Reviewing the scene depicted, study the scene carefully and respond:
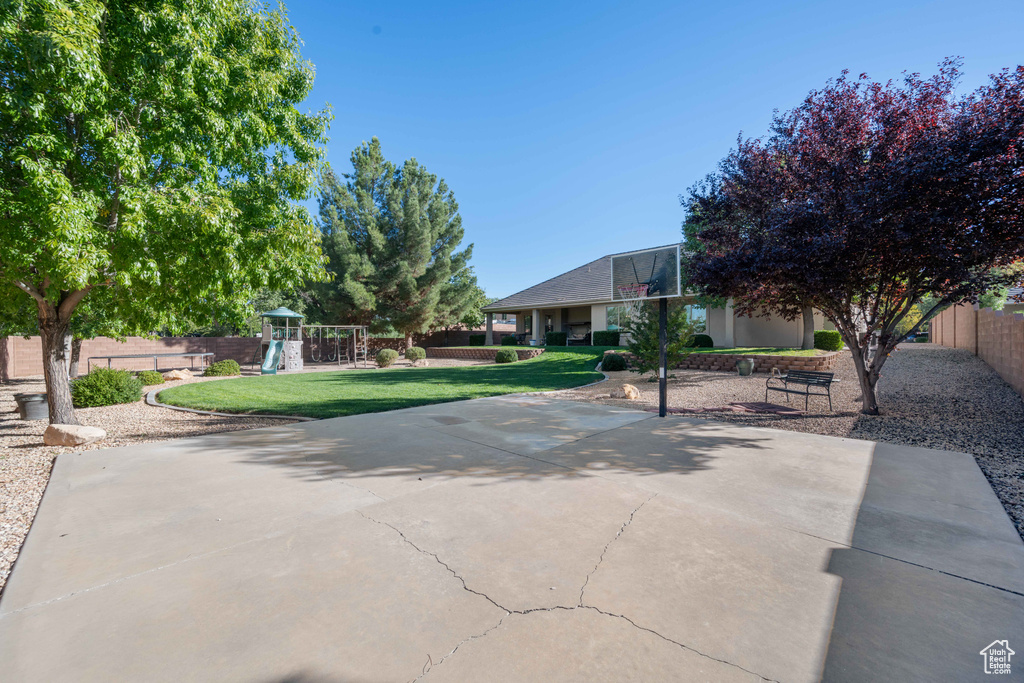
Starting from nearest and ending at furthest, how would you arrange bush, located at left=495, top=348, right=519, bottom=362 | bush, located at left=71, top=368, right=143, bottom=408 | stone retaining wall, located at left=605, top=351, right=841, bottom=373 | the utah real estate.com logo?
the utah real estate.com logo → bush, located at left=71, top=368, right=143, bottom=408 → stone retaining wall, located at left=605, top=351, right=841, bottom=373 → bush, located at left=495, top=348, right=519, bottom=362

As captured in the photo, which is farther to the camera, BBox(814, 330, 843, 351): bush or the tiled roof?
the tiled roof

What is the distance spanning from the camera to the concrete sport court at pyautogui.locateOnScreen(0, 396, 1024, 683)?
2105 mm

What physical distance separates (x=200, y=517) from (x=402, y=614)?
237cm

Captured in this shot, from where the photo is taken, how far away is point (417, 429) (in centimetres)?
714

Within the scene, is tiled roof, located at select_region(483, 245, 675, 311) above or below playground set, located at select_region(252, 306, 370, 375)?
above

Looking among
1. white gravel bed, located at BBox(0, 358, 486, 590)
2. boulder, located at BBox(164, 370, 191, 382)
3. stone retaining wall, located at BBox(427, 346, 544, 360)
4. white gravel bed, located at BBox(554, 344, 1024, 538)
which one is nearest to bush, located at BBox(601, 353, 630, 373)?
white gravel bed, located at BBox(554, 344, 1024, 538)

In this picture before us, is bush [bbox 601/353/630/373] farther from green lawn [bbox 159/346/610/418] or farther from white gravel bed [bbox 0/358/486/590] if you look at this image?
white gravel bed [bbox 0/358/486/590]

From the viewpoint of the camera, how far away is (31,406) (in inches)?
344

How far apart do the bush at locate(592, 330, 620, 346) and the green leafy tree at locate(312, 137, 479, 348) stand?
394 inches

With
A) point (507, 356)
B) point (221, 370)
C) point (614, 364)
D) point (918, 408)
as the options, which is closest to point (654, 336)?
point (614, 364)

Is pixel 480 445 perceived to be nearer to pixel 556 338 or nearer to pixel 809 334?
pixel 809 334

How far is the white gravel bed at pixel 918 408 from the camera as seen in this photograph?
5.62 m

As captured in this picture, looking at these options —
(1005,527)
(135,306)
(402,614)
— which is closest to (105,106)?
(135,306)

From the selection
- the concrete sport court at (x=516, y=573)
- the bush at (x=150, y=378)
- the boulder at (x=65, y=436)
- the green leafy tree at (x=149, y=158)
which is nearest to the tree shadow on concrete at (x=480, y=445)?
the concrete sport court at (x=516, y=573)
